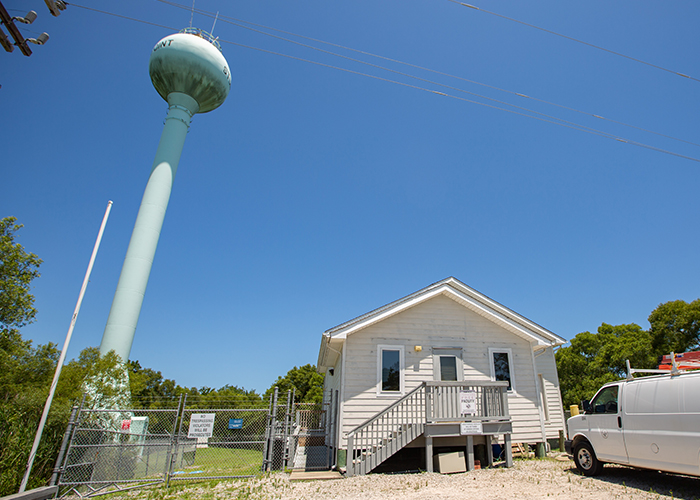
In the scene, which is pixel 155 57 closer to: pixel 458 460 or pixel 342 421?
pixel 342 421

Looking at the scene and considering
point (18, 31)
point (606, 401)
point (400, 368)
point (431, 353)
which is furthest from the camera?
point (431, 353)

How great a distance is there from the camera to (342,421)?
11.6 metres

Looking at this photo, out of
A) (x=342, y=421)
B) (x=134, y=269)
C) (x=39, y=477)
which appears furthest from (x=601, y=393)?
(x=134, y=269)

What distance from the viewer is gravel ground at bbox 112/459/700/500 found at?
7.68m

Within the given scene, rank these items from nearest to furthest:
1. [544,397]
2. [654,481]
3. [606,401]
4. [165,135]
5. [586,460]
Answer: [654,481]
[606,401]
[586,460]
[544,397]
[165,135]

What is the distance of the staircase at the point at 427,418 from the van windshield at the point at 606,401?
8.31ft

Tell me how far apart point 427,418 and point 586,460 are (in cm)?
388

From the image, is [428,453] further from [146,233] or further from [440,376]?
[146,233]

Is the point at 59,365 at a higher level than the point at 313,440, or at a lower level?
higher

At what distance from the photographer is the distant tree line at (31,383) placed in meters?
8.40

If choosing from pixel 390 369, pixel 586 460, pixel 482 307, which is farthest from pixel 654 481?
pixel 390 369

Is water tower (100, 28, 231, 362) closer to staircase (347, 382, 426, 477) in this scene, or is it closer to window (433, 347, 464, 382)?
staircase (347, 382, 426, 477)

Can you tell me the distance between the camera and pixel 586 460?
916 centimetres

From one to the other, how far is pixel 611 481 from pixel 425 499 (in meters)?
4.42
